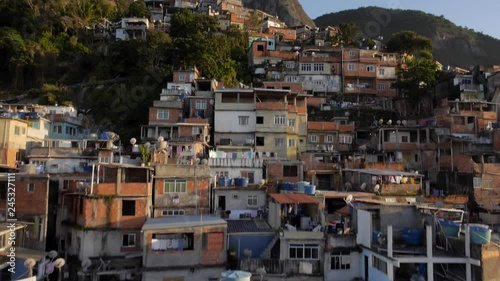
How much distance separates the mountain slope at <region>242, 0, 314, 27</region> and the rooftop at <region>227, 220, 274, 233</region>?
271ft

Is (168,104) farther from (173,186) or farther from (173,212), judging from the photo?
(173,212)

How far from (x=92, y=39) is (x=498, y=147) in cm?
5166

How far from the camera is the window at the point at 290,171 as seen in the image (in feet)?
96.2

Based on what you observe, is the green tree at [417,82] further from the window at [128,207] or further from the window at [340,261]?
the window at [128,207]

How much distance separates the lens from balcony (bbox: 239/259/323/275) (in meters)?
18.9

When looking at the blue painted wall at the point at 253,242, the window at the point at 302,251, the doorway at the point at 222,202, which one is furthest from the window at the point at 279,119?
the window at the point at 302,251

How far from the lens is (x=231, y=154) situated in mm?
30188

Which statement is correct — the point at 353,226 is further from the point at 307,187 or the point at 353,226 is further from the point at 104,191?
the point at 104,191

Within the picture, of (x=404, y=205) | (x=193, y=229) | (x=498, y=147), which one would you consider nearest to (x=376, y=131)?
(x=498, y=147)

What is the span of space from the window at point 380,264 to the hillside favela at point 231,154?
0.33 feet

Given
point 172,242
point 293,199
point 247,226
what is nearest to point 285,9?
point 293,199

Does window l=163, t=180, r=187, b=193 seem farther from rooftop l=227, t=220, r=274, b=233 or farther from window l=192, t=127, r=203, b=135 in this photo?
window l=192, t=127, r=203, b=135

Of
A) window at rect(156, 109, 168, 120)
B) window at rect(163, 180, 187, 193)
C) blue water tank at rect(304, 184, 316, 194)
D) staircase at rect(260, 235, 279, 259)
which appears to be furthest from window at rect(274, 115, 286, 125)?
staircase at rect(260, 235, 279, 259)

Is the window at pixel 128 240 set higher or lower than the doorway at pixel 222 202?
lower
